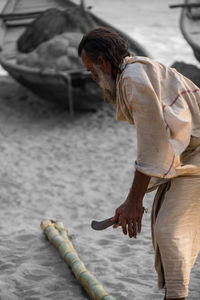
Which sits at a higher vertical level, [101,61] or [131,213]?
[101,61]

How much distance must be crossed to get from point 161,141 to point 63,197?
276 centimetres

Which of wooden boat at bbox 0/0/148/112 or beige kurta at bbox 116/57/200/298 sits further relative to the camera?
wooden boat at bbox 0/0/148/112

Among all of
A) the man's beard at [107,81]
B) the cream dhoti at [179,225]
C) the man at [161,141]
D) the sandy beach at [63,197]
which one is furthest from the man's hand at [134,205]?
the sandy beach at [63,197]

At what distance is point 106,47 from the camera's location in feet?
6.38

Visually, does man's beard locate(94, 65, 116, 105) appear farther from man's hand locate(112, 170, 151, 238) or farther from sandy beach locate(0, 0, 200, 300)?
sandy beach locate(0, 0, 200, 300)

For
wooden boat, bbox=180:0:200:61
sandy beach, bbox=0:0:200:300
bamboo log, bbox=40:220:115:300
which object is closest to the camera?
bamboo log, bbox=40:220:115:300

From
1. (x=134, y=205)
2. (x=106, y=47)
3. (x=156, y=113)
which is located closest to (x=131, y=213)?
(x=134, y=205)

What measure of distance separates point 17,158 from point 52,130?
34.9 inches

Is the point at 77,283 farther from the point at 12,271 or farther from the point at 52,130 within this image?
the point at 52,130

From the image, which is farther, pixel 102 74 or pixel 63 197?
pixel 63 197

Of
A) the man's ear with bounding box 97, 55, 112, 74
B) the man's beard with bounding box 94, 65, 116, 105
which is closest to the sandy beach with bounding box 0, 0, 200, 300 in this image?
the man's beard with bounding box 94, 65, 116, 105

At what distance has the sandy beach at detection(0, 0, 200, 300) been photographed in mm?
2879

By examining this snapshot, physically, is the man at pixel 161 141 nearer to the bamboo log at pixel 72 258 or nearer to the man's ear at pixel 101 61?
the man's ear at pixel 101 61

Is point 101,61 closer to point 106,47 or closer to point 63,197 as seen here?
point 106,47
